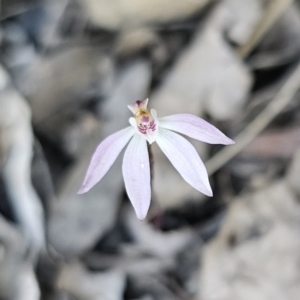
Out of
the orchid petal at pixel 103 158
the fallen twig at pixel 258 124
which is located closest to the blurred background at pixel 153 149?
the fallen twig at pixel 258 124

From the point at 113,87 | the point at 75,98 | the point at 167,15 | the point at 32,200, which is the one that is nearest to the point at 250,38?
the point at 167,15

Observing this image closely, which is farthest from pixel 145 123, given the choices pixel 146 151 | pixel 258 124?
pixel 258 124

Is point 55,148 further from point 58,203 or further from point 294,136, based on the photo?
point 294,136

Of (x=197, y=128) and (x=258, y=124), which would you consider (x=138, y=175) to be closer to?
(x=197, y=128)

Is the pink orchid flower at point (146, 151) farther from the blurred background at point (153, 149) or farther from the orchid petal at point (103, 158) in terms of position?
the blurred background at point (153, 149)

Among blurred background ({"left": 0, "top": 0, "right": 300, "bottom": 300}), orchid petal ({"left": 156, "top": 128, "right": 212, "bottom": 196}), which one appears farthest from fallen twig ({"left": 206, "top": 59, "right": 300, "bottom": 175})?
orchid petal ({"left": 156, "top": 128, "right": 212, "bottom": 196})
